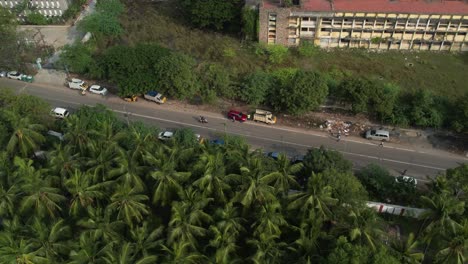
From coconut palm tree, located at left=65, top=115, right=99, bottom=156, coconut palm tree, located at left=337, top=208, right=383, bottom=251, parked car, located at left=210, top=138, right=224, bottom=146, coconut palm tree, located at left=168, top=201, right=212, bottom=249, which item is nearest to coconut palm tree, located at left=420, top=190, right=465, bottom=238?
coconut palm tree, located at left=337, top=208, right=383, bottom=251

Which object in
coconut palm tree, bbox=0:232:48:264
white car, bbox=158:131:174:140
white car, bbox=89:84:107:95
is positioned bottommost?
coconut palm tree, bbox=0:232:48:264

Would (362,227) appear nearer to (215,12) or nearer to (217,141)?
(217,141)

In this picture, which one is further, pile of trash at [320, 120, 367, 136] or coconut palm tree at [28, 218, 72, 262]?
pile of trash at [320, 120, 367, 136]

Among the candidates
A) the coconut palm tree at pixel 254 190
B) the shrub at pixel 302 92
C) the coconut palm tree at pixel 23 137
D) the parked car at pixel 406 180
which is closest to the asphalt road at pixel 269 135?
the parked car at pixel 406 180

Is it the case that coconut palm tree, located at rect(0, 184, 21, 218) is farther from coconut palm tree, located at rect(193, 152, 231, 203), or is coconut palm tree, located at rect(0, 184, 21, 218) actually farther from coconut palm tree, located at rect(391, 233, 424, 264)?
coconut palm tree, located at rect(391, 233, 424, 264)

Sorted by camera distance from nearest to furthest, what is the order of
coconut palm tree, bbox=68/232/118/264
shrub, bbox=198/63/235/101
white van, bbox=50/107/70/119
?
coconut palm tree, bbox=68/232/118/264 → shrub, bbox=198/63/235/101 → white van, bbox=50/107/70/119

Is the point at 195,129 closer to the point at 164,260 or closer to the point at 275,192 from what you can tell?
the point at 275,192
